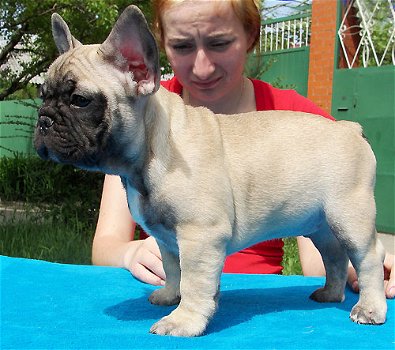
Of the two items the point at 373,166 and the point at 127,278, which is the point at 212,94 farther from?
the point at 373,166

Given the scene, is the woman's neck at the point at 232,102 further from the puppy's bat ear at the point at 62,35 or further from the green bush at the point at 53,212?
the green bush at the point at 53,212

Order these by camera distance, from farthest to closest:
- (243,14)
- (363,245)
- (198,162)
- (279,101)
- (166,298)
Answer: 1. (279,101)
2. (243,14)
3. (166,298)
4. (363,245)
5. (198,162)

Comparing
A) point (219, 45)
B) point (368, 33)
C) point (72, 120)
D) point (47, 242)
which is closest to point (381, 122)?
point (368, 33)

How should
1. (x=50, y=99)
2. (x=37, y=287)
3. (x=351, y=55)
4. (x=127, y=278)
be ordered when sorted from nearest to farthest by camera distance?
(x=50, y=99), (x=37, y=287), (x=127, y=278), (x=351, y=55)

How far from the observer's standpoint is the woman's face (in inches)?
110

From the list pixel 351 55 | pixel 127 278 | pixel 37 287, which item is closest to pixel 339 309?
pixel 127 278

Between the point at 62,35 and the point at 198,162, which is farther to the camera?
the point at 62,35

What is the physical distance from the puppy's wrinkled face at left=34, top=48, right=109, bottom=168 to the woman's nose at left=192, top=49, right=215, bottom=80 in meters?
1.14

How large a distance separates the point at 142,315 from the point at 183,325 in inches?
13.4

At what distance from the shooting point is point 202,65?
9.65ft

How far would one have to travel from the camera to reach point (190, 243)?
6.12ft

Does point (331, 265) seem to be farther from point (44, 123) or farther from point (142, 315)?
point (44, 123)

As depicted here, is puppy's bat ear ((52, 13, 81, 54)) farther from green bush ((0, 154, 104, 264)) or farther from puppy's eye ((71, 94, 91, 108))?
green bush ((0, 154, 104, 264))

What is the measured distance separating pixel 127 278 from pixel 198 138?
3.48 feet
